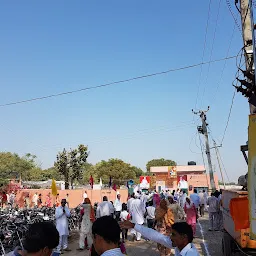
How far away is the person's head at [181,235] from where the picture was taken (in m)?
3.46

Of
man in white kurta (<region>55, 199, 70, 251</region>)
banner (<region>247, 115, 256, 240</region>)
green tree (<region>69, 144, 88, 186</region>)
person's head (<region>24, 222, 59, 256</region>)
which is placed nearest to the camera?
Result: person's head (<region>24, 222, 59, 256</region>)

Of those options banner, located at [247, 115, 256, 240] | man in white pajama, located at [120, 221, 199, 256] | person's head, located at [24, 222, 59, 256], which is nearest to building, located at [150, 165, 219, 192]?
man in white pajama, located at [120, 221, 199, 256]

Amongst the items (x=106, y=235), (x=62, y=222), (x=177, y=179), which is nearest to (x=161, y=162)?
(x=177, y=179)

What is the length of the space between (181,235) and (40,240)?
155 cm

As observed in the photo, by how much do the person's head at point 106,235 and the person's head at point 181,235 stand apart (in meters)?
0.96

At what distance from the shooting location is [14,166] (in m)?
59.5

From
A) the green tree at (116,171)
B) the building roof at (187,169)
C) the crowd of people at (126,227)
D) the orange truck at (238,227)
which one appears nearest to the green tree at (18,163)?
the green tree at (116,171)

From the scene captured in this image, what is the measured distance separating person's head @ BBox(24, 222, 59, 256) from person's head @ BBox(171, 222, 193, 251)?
4.56 feet

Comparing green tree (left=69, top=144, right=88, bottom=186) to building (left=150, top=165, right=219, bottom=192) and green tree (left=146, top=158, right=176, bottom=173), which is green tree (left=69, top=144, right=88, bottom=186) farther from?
green tree (left=146, top=158, right=176, bottom=173)

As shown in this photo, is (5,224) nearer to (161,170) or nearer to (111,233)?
(111,233)

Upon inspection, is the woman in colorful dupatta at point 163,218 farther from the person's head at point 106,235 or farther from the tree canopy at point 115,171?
the tree canopy at point 115,171

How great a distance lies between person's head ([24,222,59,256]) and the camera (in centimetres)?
247

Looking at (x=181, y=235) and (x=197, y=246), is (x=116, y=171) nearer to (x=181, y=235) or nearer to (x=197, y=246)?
(x=197, y=246)

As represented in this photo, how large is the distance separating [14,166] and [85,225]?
170 ft
